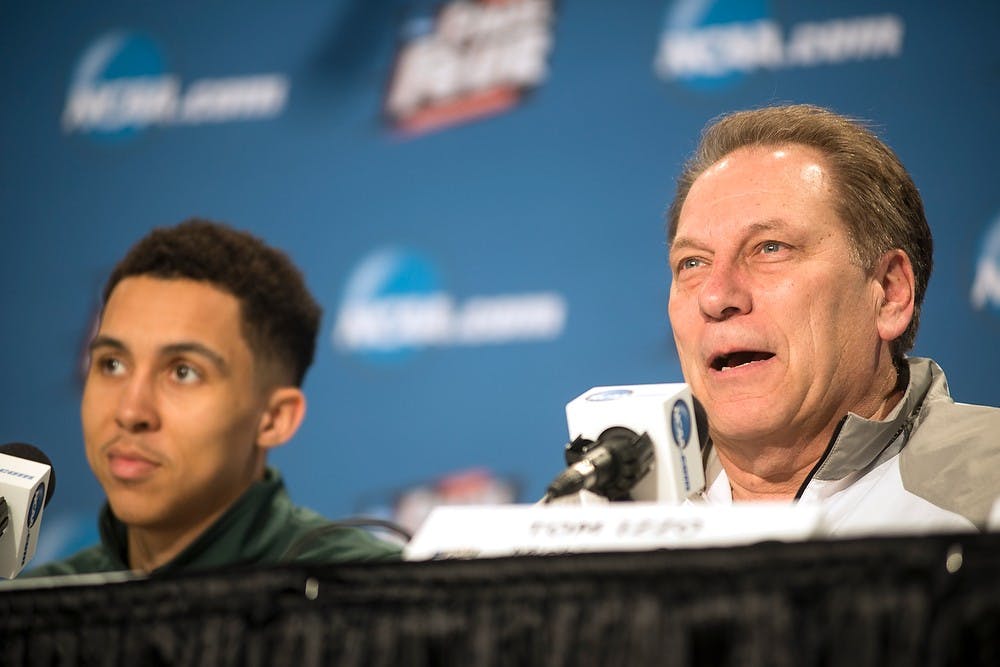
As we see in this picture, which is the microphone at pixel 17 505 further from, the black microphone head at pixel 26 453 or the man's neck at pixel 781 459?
the man's neck at pixel 781 459

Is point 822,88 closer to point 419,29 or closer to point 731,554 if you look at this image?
point 419,29

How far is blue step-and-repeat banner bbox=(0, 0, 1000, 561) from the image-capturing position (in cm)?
288

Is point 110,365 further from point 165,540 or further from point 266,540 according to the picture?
point 266,540

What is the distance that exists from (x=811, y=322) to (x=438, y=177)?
177 centimetres

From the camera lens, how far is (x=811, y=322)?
181cm

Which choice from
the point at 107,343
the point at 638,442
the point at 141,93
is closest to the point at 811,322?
the point at 638,442

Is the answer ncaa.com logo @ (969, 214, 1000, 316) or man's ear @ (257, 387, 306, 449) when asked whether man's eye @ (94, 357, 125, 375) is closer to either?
man's ear @ (257, 387, 306, 449)

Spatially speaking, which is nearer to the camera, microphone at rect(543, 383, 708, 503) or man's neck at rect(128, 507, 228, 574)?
microphone at rect(543, 383, 708, 503)

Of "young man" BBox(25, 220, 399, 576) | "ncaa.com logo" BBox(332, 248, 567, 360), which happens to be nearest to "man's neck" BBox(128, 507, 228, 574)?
"young man" BBox(25, 220, 399, 576)

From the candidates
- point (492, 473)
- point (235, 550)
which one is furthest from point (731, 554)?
point (492, 473)

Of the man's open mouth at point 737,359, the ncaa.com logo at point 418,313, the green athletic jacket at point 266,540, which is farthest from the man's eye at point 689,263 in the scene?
the ncaa.com logo at point 418,313

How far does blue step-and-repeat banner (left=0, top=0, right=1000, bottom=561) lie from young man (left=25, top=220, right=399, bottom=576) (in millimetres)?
863

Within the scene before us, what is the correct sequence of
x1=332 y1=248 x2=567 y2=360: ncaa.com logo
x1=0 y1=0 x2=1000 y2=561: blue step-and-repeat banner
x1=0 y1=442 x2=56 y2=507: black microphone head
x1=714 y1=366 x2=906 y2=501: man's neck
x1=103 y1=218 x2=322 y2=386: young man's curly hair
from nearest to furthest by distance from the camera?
x1=0 y1=442 x2=56 y2=507: black microphone head, x1=714 y1=366 x2=906 y2=501: man's neck, x1=103 y1=218 x2=322 y2=386: young man's curly hair, x1=0 y1=0 x2=1000 y2=561: blue step-and-repeat banner, x1=332 y1=248 x2=567 y2=360: ncaa.com logo

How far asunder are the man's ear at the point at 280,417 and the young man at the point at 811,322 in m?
0.88
